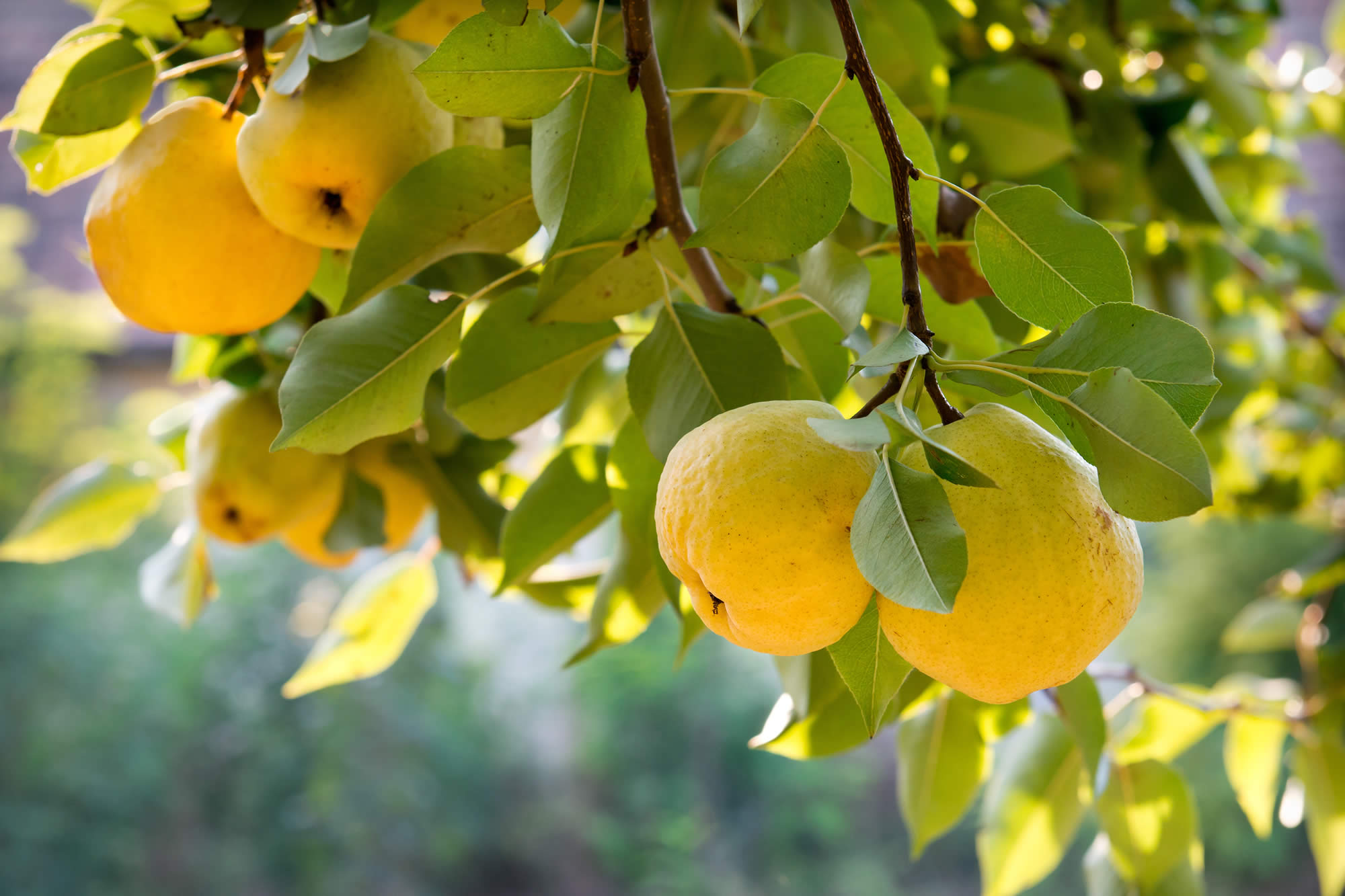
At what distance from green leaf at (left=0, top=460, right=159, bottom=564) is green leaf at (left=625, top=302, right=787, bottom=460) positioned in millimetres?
403

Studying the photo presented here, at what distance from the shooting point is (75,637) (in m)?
2.59

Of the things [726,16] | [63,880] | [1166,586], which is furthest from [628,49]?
[63,880]

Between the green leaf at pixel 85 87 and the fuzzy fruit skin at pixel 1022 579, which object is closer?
the fuzzy fruit skin at pixel 1022 579

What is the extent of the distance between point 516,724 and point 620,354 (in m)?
2.47

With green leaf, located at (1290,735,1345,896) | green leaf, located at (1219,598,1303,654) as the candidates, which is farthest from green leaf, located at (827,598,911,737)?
green leaf, located at (1219,598,1303,654)

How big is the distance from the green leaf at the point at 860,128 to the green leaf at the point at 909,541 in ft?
0.36

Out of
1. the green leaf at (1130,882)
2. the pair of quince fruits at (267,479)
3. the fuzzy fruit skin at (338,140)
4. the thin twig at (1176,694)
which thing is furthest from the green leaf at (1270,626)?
the fuzzy fruit skin at (338,140)

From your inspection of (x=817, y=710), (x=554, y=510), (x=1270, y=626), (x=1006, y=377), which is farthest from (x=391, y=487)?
(x=1270, y=626)

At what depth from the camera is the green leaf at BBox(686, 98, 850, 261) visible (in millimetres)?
268

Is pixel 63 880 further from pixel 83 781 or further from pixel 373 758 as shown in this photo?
pixel 373 758

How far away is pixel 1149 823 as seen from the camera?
1.69 ft

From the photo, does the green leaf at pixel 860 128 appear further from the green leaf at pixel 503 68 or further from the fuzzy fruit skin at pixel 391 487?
the fuzzy fruit skin at pixel 391 487

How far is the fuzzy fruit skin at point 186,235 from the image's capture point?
0.34 metres

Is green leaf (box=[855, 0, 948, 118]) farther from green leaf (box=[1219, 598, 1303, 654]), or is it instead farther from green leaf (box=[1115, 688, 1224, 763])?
green leaf (box=[1219, 598, 1303, 654])
